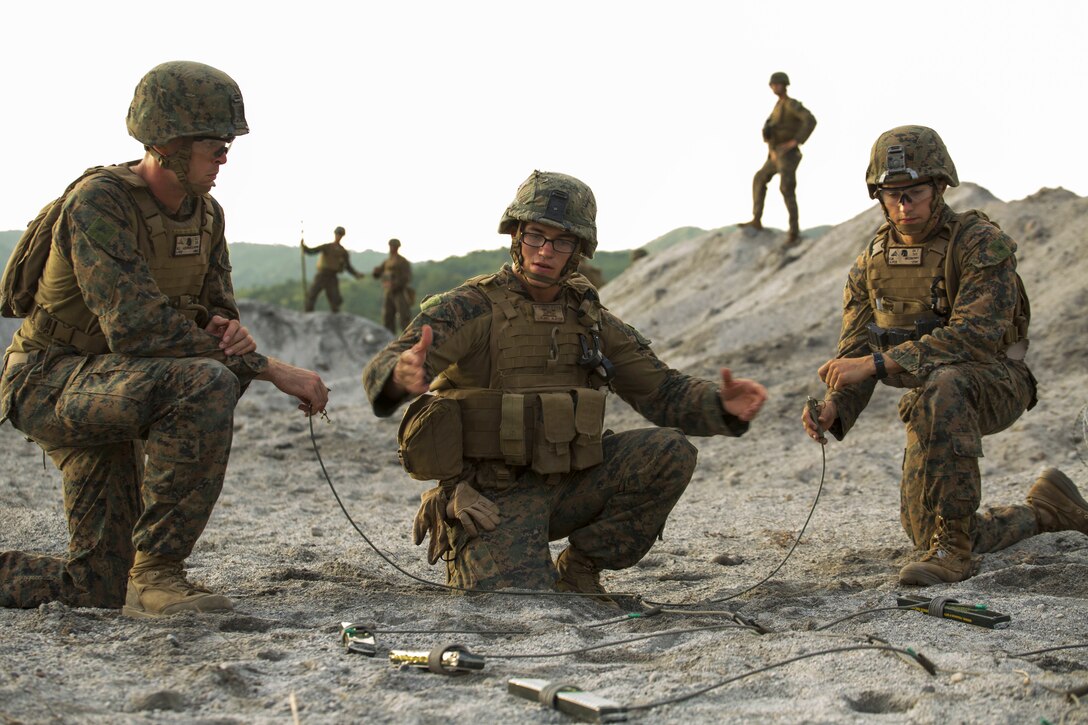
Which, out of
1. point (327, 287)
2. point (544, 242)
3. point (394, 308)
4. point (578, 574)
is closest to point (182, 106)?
point (544, 242)

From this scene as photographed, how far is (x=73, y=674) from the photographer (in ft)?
12.6

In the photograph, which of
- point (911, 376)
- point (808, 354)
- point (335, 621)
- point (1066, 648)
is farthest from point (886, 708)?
point (808, 354)

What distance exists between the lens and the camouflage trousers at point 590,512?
5.36 m

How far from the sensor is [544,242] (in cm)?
549

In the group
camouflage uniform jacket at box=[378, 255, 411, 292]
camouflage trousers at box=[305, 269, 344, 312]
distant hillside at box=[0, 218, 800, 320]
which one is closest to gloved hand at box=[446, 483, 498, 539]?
camouflage uniform jacket at box=[378, 255, 411, 292]

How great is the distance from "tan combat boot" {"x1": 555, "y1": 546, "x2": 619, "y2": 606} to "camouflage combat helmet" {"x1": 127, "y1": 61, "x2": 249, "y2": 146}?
226 centimetres

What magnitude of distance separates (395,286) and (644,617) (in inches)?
763

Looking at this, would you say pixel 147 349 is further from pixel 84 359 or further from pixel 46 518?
pixel 46 518

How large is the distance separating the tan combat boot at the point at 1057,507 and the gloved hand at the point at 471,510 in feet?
9.48

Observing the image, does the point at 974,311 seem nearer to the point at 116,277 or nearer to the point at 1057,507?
the point at 1057,507

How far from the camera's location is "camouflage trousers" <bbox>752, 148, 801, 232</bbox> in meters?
18.5

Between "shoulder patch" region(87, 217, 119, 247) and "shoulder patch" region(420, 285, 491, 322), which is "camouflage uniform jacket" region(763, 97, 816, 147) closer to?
"shoulder patch" region(420, 285, 491, 322)

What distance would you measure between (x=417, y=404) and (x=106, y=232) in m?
1.41

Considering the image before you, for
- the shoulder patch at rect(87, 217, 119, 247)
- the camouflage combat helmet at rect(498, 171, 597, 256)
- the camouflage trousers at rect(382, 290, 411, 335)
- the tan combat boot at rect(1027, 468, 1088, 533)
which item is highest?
the camouflage trousers at rect(382, 290, 411, 335)
